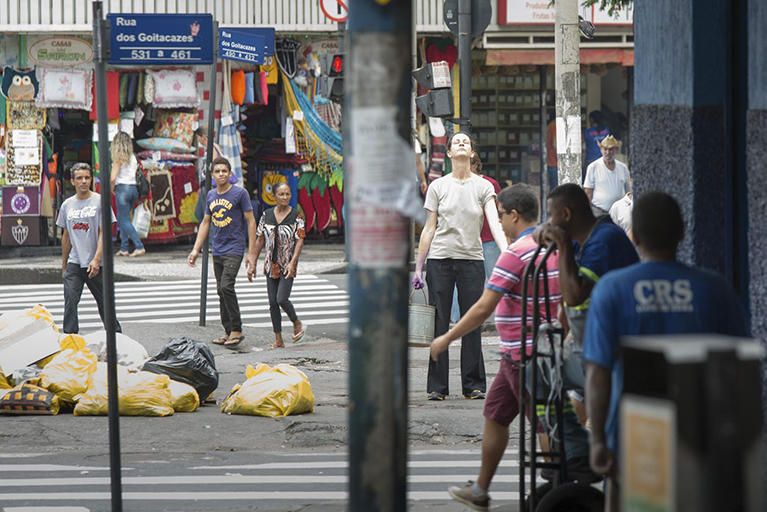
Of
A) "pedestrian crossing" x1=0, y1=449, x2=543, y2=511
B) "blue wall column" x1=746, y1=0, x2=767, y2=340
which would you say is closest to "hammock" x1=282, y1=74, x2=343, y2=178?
"pedestrian crossing" x1=0, y1=449, x2=543, y2=511

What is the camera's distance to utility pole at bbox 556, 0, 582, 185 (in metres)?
13.6

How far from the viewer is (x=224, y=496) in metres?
6.93

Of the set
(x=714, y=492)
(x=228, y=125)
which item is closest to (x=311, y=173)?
(x=228, y=125)

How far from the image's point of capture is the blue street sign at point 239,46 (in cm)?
1472

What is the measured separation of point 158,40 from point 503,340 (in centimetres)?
246

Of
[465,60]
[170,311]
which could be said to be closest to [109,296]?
[465,60]

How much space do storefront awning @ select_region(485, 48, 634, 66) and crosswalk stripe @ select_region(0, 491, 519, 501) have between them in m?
17.0

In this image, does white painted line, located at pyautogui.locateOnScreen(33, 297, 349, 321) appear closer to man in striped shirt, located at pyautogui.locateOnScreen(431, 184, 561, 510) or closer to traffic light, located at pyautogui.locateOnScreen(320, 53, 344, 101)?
traffic light, located at pyautogui.locateOnScreen(320, 53, 344, 101)

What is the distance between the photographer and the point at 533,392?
17.0 ft

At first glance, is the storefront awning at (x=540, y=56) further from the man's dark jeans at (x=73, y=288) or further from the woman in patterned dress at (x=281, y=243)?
the man's dark jeans at (x=73, y=288)

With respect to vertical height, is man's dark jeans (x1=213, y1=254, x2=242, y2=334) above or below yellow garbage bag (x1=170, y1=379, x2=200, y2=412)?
above

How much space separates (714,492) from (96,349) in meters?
8.84

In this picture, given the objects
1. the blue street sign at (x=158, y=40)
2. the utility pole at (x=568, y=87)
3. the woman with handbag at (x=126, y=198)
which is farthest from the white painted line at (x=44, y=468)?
the woman with handbag at (x=126, y=198)

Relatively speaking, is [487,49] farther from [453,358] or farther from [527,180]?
[453,358]
